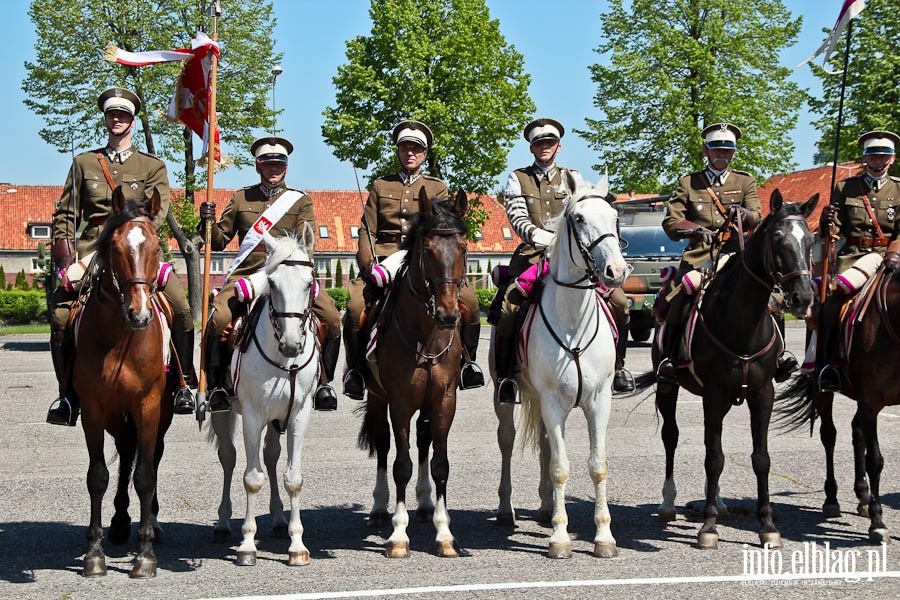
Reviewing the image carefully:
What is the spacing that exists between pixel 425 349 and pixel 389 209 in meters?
1.80

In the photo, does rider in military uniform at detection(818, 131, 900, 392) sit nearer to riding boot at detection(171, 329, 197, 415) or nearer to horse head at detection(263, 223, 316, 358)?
horse head at detection(263, 223, 316, 358)

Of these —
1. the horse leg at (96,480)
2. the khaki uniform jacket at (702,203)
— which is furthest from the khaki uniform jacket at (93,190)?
the khaki uniform jacket at (702,203)

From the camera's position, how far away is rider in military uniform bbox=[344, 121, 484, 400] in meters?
9.55

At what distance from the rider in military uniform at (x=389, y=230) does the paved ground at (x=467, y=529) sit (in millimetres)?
1582

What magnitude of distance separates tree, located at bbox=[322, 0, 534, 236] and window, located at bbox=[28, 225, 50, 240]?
41.2m

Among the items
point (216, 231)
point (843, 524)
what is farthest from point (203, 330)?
point (843, 524)

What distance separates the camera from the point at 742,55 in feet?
141

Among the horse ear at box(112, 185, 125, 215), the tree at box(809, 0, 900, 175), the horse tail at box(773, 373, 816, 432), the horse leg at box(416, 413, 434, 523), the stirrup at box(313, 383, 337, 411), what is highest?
the tree at box(809, 0, 900, 175)

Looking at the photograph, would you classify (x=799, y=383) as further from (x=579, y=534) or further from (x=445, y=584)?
(x=445, y=584)

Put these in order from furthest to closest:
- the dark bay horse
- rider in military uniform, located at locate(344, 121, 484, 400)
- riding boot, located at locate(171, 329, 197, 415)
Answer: rider in military uniform, located at locate(344, 121, 484, 400) → riding boot, located at locate(171, 329, 197, 415) → the dark bay horse

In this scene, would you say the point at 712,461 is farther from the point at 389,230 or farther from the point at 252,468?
the point at 252,468

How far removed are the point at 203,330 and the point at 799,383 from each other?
19.3 feet

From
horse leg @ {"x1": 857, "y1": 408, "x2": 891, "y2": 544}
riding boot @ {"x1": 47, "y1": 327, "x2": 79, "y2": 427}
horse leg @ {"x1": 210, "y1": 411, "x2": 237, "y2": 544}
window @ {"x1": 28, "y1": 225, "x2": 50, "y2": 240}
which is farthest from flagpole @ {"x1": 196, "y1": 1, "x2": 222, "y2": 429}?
window @ {"x1": 28, "y1": 225, "x2": 50, "y2": 240}

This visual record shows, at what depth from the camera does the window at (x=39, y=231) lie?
7731 cm
